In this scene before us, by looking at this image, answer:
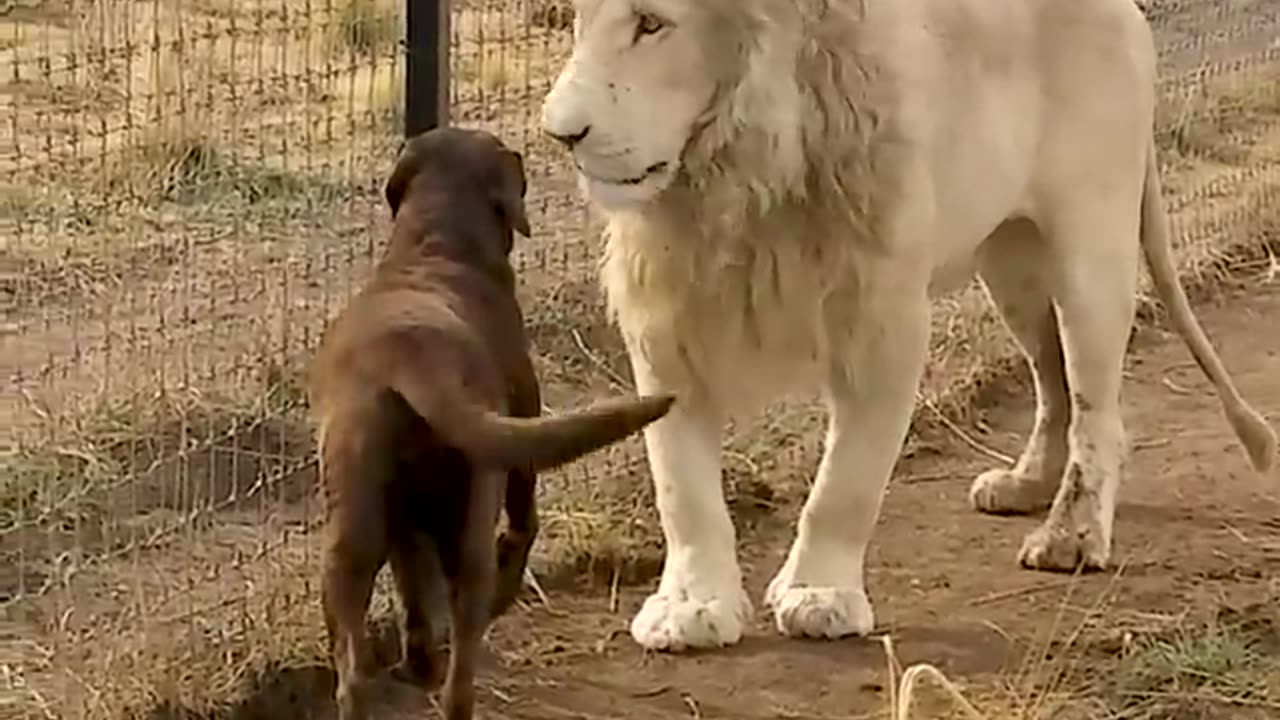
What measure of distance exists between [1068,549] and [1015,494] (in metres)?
0.42

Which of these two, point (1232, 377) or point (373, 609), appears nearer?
point (373, 609)

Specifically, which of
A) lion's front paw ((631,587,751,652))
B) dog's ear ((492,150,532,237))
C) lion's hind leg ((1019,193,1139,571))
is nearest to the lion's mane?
dog's ear ((492,150,532,237))

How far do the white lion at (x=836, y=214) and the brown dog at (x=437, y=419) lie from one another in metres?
0.23

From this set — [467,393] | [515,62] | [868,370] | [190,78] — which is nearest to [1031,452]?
[868,370]

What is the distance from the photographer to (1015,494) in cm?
536

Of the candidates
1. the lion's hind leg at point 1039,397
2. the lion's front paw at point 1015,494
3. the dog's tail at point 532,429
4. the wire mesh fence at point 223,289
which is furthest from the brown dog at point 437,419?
the lion's front paw at point 1015,494

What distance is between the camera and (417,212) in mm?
3906

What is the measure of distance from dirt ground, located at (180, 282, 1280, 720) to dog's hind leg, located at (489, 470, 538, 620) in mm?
214

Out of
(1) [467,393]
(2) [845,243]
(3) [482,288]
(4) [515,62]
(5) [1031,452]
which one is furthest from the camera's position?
(4) [515,62]

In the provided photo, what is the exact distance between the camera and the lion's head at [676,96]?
385 centimetres

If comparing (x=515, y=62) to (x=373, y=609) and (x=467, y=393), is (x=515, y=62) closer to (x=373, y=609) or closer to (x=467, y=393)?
(x=373, y=609)

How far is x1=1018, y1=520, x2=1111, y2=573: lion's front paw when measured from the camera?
493cm

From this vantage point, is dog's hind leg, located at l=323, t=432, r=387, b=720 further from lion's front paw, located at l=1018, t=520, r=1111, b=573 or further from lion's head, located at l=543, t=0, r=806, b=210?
lion's front paw, located at l=1018, t=520, r=1111, b=573

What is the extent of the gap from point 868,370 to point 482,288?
0.78 metres
